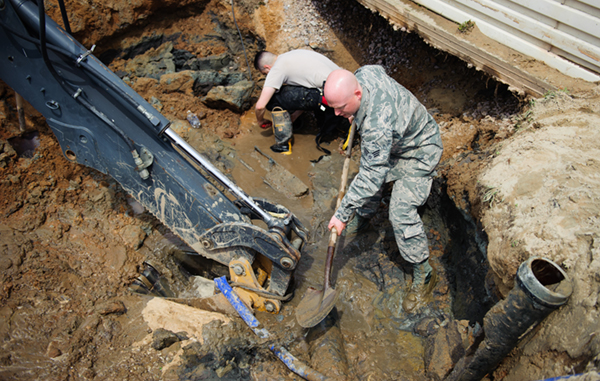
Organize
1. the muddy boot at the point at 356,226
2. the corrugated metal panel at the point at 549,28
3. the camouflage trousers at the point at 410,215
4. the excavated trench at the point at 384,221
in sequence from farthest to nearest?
the muddy boot at the point at 356,226
the corrugated metal panel at the point at 549,28
the camouflage trousers at the point at 410,215
the excavated trench at the point at 384,221

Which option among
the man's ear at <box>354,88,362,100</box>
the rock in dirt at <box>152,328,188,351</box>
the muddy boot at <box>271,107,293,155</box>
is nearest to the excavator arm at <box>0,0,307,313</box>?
the rock in dirt at <box>152,328,188,351</box>

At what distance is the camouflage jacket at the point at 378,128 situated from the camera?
2795mm

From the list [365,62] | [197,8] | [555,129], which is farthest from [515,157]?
[197,8]

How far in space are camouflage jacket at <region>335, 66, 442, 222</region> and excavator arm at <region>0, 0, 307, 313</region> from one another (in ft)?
2.01

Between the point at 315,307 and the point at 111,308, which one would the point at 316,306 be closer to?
the point at 315,307

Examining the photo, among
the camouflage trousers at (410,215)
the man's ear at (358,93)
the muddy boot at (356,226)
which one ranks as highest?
the man's ear at (358,93)

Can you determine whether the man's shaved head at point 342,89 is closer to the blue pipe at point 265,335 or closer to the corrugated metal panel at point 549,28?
the blue pipe at point 265,335

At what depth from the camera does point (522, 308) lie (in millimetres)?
1708

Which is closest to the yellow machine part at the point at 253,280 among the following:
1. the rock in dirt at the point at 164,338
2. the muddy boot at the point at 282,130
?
the rock in dirt at the point at 164,338

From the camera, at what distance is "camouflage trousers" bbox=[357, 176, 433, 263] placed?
3242 mm

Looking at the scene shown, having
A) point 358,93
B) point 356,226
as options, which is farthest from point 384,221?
point 358,93

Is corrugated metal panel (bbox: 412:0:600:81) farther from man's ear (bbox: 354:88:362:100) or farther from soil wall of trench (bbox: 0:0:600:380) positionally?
man's ear (bbox: 354:88:362:100)

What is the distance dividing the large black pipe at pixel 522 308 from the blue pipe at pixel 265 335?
111cm

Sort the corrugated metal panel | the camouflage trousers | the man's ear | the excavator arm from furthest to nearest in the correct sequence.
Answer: the corrugated metal panel
the camouflage trousers
the man's ear
the excavator arm
